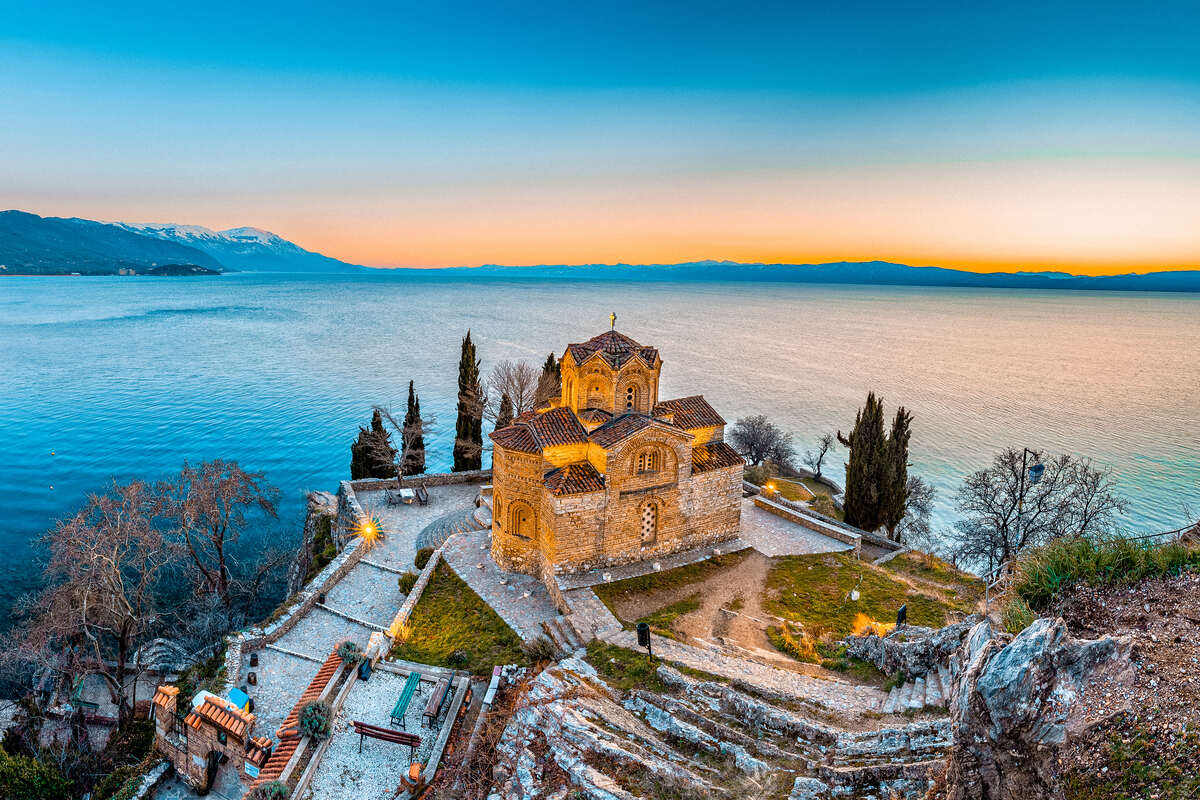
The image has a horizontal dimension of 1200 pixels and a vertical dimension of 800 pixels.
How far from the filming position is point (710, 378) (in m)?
91.8

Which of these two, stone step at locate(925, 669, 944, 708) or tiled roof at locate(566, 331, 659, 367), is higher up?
tiled roof at locate(566, 331, 659, 367)

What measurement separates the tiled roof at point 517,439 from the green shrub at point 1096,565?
1563 centimetres

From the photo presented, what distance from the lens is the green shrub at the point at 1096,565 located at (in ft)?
39.8

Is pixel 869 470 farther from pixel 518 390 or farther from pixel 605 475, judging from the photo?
pixel 518 390

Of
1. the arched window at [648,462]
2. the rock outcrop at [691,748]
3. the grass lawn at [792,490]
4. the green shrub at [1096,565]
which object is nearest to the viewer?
the rock outcrop at [691,748]

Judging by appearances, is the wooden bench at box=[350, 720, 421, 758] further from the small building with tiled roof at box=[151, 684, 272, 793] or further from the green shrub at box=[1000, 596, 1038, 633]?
the green shrub at box=[1000, 596, 1038, 633]

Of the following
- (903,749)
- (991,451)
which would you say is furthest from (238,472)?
(991,451)

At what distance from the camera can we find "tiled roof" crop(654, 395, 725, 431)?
25.8 metres

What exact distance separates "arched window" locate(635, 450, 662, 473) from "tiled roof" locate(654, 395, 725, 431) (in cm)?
230

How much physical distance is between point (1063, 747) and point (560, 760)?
9.09 meters

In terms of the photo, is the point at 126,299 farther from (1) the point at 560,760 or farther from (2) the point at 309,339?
(1) the point at 560,760

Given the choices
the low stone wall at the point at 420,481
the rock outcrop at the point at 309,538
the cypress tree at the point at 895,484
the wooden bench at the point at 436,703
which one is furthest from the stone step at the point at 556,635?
the cypress tree at the point at 895,484

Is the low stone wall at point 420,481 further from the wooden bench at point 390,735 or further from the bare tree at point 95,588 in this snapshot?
the wooden bench at point 390,735

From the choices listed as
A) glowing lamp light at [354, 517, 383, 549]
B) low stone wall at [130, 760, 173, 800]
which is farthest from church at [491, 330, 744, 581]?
low stone wall at [130, 760, 173, 800]
